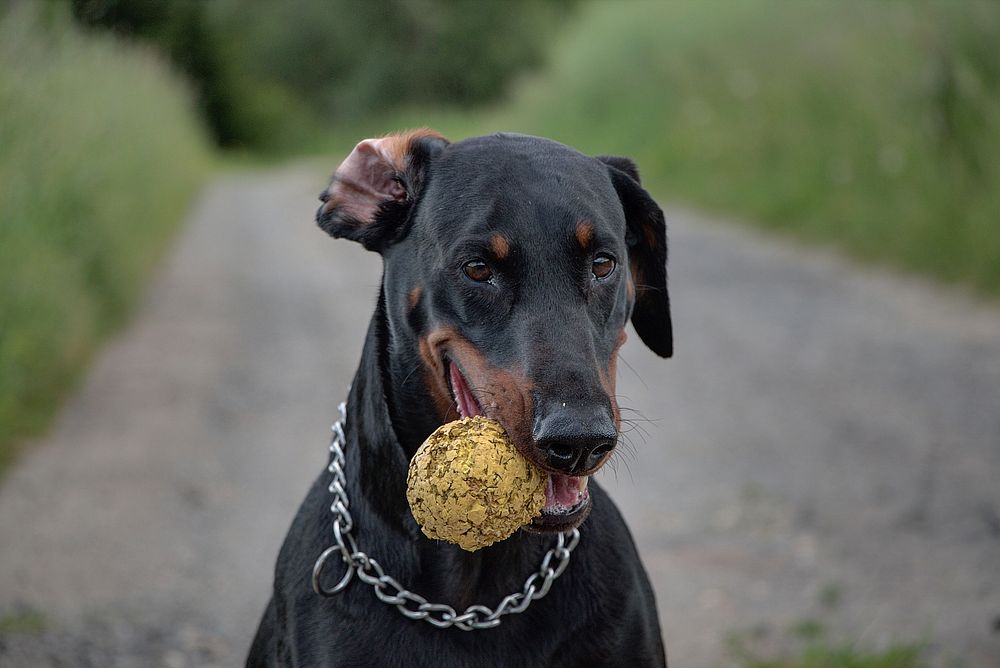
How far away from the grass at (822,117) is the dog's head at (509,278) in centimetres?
630

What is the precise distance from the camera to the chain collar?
2.57 meters

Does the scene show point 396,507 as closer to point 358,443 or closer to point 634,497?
point 358,443

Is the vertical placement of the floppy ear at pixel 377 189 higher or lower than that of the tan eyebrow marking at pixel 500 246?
higher

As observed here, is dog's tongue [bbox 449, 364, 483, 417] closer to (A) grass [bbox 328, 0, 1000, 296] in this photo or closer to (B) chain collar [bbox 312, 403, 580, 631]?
(B) chain collar [bbox 312, 403, 580, 631]

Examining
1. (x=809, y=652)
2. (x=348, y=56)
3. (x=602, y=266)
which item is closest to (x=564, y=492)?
(x=602, y=266)

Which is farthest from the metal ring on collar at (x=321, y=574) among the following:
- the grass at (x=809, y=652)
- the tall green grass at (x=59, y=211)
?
the tall green grass at (x=59, y=211)

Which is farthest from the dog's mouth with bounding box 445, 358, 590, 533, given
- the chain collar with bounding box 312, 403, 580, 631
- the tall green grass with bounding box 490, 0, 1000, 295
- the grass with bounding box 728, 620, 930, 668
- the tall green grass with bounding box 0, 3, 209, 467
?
the tall green grass with bounding box 490, 0, 1000, 295

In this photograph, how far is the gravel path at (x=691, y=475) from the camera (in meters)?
4.18

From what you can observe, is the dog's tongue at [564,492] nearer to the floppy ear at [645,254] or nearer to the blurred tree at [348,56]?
the floppy ear at [645,254]

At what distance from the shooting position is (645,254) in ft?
10.2

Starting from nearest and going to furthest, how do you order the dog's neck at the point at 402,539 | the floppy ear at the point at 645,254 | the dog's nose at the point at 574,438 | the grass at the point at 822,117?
the dog's nose at the point at 574,438
the dog's neck at the point at 402,539
the floppy ear at the point at 645,254
the grass at the point at 822,117

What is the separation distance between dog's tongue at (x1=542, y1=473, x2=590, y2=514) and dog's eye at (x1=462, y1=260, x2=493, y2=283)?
48 cm

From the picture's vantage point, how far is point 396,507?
2.68 metres

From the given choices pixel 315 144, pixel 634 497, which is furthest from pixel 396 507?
pixel 315 144
